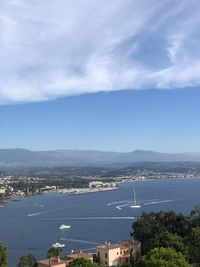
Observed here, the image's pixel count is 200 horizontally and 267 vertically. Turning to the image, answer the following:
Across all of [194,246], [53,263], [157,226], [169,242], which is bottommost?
[53,263]

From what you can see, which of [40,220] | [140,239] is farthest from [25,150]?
[140,239]

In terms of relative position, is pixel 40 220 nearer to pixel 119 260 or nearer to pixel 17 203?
pixel 17 203

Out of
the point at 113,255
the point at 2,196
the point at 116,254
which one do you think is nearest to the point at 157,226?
the point at 116,254

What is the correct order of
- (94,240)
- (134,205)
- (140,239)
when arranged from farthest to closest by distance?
(134,205)
(94,240)
(140,239)

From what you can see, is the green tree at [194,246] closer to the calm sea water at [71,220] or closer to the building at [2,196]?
the calm sea water at [71,220]

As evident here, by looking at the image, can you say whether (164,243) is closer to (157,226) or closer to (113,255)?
(113,255)

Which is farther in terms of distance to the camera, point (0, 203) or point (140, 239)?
point (0, 203)
